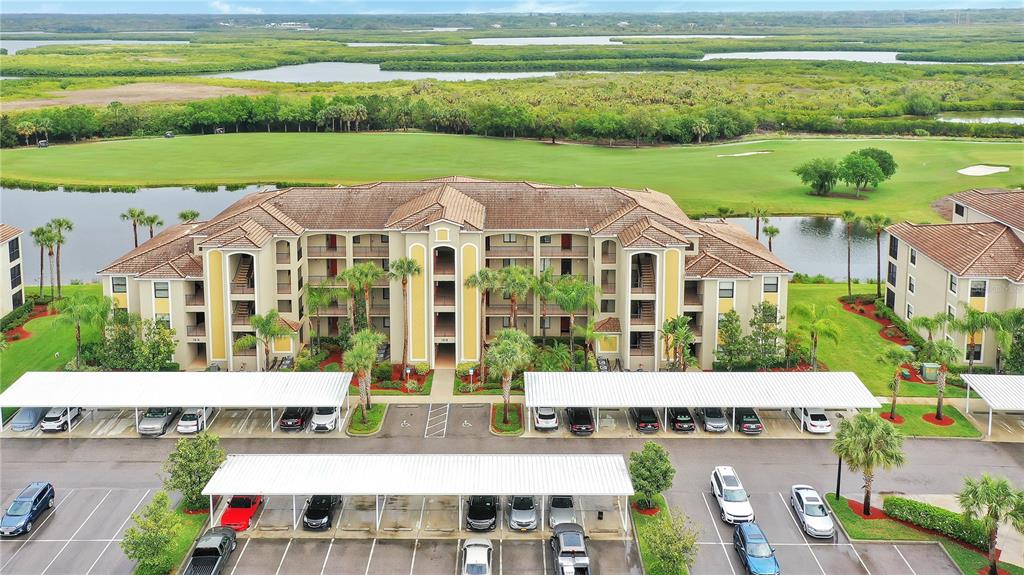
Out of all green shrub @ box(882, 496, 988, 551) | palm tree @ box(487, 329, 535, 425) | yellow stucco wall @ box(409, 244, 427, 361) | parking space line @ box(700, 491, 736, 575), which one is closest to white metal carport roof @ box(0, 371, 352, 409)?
yellow stucco wall @ box(409, 244, 427, 361)

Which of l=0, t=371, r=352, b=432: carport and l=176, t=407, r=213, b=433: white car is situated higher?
l=0, t=371, r=352, b=432: carport

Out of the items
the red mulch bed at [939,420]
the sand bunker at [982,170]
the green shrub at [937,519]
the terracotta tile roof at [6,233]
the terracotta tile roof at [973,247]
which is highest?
the sand bunker at [982,170]

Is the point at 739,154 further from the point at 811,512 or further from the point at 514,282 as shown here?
the point at 811,512

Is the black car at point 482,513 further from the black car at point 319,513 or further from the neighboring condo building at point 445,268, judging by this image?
the neighboring condo building at point 445,268

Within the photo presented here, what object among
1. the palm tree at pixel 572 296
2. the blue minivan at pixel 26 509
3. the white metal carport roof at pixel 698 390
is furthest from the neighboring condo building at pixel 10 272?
the white metal carport roof at pixel 698 390

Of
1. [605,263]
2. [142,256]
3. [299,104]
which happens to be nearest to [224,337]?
[142,256]

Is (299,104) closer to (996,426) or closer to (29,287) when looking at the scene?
(29,287)

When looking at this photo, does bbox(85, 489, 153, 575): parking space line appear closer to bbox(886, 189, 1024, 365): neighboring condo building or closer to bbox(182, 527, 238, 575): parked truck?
bbox(182, 527, 238, 575): parked truck
